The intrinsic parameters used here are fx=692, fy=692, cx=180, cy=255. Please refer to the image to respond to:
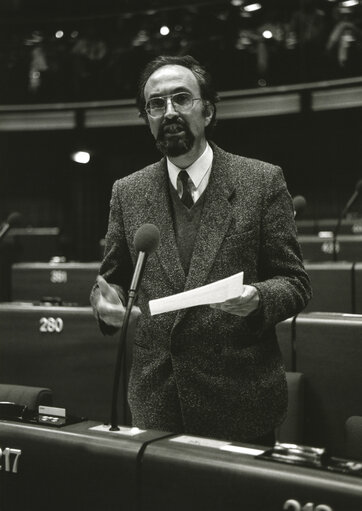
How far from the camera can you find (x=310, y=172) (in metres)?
9.98

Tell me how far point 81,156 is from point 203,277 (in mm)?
9346

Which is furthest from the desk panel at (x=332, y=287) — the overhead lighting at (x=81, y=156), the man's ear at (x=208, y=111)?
the overhead lighting at (x=81, y=156)

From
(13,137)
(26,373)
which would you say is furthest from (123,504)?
(13,137)

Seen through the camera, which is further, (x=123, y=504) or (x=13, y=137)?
(x=13, y=137)

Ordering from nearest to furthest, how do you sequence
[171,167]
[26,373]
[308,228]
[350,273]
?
[171,167] → [26,373] → [350,273] → [308,228]

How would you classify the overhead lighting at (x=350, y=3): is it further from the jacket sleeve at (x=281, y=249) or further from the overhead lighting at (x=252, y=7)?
the jacket sleeve at (x=281, y=249)

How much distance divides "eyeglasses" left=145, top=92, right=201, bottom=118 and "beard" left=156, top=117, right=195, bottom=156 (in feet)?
0.11

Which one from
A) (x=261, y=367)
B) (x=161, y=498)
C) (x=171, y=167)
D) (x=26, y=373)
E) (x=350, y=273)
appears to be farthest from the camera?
→ (x=350, y=273)

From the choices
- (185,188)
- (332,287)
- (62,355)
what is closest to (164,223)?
(185,188)

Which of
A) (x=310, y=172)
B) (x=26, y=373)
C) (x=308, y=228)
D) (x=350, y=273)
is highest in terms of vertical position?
(x=310, y=172)

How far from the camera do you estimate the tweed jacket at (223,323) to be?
134 cm

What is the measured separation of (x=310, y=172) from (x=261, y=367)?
890 cm

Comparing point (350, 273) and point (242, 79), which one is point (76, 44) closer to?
point (242, 79)

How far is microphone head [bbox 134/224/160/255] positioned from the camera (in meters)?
1.20
